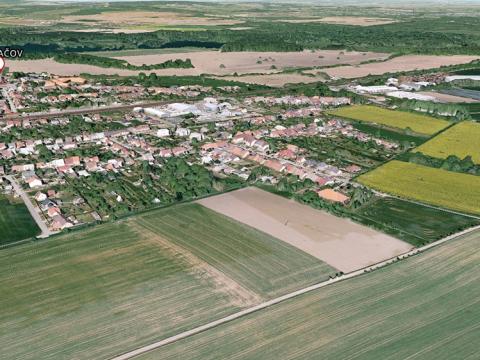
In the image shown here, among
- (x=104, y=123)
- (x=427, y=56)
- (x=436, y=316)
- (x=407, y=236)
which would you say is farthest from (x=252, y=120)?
(x=427, y=56)

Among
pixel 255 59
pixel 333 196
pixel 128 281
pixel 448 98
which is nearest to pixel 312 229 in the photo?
pixel 333 196

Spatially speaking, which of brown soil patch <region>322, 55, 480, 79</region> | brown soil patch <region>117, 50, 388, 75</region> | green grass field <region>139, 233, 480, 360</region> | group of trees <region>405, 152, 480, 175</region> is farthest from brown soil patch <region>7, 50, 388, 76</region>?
green grass field <region>139, 233, 480, 360</region>

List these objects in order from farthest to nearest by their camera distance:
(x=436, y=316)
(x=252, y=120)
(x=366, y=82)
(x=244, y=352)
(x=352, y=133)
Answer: (x=366, y=82) < (x=252, y=120) < (x=352, y=133) < (x=436, y=316) < (x=244, y=352)

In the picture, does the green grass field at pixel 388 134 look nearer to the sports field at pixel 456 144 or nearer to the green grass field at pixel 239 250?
the sports field at pixel 456 144

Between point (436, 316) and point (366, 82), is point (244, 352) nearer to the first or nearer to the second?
point (436, 316)

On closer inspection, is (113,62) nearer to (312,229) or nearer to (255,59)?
(255,59)

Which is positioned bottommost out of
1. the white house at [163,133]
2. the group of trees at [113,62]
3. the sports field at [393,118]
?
the sports field at [393,118]

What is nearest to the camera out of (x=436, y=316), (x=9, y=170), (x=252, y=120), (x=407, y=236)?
(x=436, y=316)

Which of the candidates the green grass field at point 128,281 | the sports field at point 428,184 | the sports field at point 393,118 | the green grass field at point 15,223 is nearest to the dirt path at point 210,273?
the green grass field at point 128,281
